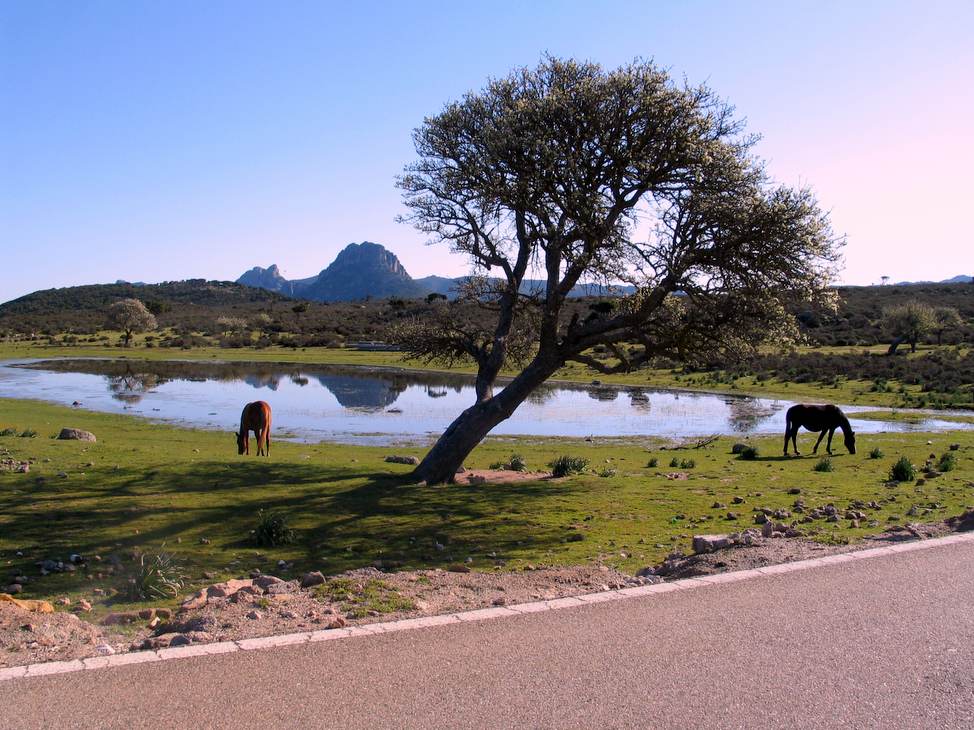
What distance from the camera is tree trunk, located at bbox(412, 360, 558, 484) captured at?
17.9 meters

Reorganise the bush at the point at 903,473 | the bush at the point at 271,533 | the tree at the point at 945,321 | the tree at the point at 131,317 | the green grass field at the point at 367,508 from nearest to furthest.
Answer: the green grass field at the point at 367,508 < the bush at the point at 271,533 < the bush at the point at 903,473 < the tree at the point at 945,321 < the tree at the point at 131,317

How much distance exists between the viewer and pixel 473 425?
18016 millimetres

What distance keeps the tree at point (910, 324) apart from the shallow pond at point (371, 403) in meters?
26.9

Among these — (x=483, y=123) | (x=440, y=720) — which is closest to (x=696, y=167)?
(x=483, y=123)

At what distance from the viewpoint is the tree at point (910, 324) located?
218 ft

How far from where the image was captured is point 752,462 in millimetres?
24000

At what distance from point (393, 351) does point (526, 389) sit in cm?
6214

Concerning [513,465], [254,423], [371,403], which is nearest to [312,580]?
[513,465]

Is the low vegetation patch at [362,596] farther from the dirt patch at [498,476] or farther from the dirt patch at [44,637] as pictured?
the dirt patch at [498,476]

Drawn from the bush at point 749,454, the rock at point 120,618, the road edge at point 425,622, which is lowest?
the bush at point 749,454

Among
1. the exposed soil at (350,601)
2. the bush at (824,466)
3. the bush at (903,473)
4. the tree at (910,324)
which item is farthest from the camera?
the tree at (910,324)

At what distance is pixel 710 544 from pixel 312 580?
17.2ft

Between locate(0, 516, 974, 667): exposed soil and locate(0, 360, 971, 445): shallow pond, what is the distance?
64.3ft

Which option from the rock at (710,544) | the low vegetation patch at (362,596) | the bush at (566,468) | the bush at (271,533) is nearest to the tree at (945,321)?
the bush at (566,468)
